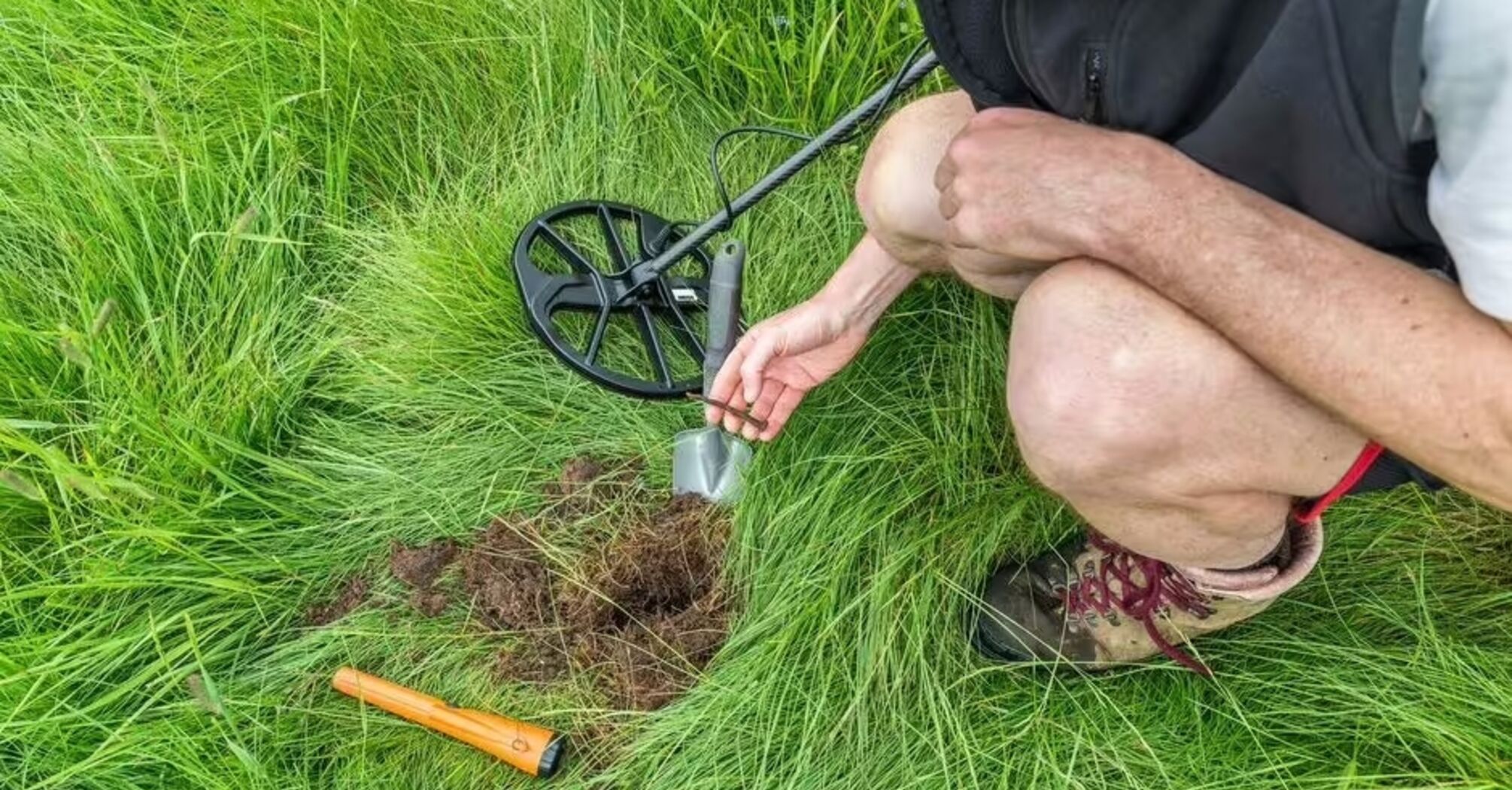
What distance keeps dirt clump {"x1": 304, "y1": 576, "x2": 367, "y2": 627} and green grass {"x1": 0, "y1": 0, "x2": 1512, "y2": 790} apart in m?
0.03

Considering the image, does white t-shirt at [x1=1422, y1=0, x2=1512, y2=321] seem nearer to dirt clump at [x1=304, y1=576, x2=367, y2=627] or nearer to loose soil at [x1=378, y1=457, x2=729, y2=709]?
loose soil at [x1=378, y1=457, x2=729, y2=709]

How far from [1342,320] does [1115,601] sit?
2.21ft

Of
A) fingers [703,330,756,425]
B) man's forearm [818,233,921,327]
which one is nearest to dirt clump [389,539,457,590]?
fingers [703,330,756,425]

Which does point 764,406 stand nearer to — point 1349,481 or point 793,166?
point 793,166

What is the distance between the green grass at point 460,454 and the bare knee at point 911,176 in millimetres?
274

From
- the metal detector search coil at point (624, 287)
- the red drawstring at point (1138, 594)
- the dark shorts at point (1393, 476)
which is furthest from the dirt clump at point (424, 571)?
the dark shorts at point (1393, 476)

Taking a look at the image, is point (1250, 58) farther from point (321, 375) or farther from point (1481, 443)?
point (321, 375)

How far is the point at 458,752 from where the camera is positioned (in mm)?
1729

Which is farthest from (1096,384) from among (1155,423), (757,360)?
(757,360)

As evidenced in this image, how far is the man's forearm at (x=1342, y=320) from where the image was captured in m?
1.00

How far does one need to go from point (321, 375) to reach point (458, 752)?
2.45 feet

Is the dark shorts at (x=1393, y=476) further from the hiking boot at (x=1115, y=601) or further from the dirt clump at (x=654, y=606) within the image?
the dirt clump at (x=654, y=606)

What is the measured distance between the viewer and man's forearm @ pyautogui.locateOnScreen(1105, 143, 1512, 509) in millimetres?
997

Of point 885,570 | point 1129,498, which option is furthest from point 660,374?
point 1129,498
